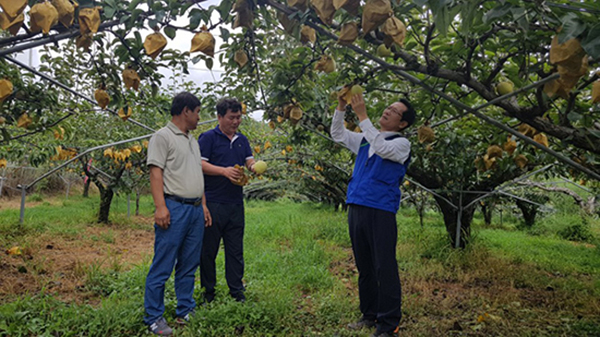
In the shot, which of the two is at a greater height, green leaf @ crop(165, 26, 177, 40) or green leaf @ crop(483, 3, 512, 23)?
green leaf @ crop(165, 26, 177, 40)

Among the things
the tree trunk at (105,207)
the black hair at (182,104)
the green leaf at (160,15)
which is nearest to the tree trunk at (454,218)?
the black hair at (182,104)

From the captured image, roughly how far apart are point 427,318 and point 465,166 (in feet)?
7.03

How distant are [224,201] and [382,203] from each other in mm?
994

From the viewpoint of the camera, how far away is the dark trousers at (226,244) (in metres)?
2.49

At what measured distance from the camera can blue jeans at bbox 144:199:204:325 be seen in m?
2.12

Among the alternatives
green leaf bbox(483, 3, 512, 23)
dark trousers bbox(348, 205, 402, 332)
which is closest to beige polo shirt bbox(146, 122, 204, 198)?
dark trousers bbox(348, 205, 402, 332)

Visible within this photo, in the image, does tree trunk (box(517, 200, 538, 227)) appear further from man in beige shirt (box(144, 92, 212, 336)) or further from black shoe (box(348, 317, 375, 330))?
man in beige shirt (box(144, 92, 212, 336))

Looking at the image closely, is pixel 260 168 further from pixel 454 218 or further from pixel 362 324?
pixel 454 218

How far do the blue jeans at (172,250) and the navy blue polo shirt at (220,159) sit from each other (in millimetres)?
264

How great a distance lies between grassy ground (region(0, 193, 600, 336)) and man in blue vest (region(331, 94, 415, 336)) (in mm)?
305

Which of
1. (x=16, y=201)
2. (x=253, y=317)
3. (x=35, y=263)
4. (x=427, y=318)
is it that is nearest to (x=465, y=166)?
(x=427, y=318)

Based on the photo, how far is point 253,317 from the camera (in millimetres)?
2316

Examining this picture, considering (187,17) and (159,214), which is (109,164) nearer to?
(159,214)

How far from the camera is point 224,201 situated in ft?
8.21
